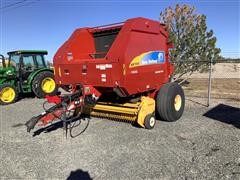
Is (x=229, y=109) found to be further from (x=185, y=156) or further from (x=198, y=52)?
(x=198, y=52)

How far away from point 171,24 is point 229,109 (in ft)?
21.9

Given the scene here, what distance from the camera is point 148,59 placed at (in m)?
6.13

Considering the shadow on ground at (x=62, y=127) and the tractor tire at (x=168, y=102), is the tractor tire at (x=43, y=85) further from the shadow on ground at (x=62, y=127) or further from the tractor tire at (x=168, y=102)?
the tractor tire at (x=168, y=102)

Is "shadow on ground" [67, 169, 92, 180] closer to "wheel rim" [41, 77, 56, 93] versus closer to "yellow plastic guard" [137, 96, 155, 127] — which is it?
"yellow plastic guard" [137, 96, 155, 127]

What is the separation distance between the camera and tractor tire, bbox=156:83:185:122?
6.58 meters

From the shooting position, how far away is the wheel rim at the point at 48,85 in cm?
1163

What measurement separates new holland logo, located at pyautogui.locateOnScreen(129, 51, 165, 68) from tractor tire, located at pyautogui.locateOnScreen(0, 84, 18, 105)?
22.0 feet

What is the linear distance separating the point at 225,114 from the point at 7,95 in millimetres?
8133

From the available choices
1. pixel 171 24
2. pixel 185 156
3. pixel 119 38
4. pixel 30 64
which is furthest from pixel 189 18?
pixel 185 156

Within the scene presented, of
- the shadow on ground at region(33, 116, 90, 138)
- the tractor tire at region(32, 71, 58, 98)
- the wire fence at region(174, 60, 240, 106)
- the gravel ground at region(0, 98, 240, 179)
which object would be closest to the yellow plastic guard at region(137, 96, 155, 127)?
the gravel ground at region(0, 98, 240, 179)

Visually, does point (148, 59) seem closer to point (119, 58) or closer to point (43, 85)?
point (119, 58)

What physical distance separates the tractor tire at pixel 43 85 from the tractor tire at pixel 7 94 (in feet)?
2.58

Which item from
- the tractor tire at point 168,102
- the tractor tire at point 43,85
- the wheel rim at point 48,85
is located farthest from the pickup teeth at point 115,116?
the wheel rim at point 48,85

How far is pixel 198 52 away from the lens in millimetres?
12984
